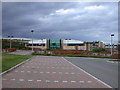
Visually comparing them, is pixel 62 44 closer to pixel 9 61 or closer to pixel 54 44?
pixel 54 44

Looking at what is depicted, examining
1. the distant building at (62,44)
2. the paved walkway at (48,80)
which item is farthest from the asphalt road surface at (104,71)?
the distant building at (62,44)

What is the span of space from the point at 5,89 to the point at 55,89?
186cm

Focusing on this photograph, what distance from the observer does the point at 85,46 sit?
79.2 meters

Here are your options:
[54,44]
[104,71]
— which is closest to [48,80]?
[104,71]

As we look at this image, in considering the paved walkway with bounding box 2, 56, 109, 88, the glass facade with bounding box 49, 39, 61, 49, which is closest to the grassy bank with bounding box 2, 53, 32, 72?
the paved walkway with bounding box 2, 56, 109, 88

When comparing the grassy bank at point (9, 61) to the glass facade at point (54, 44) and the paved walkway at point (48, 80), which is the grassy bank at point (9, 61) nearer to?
the paved walkway at point (48, 80)

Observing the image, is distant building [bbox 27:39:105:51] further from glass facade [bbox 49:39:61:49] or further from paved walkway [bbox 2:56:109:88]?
paved walkway [bbox 2:56:109:88]

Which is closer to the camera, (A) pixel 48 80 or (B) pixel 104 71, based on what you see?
(A) pixel 48 80

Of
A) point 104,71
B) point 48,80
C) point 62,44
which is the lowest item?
point 104,71

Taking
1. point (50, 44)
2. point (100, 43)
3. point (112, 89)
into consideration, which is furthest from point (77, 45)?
point (112, 89)

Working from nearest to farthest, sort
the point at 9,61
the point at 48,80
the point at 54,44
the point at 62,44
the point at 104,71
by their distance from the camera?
the point at 48,80 < the point at 104,71 < the point at 9,61 < the point at 54,44 < the point at 62,44

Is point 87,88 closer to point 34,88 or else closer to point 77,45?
point 34,88

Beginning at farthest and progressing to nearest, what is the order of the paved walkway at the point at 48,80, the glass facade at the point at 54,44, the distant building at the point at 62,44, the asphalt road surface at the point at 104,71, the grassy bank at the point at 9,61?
the glass facade at the point at 54,44, the distant building at the point at 62,44, the grassy bank at the point at 9,61, the asphalt road surface at the point at 104,71, the paved walkway at the point at 48,80

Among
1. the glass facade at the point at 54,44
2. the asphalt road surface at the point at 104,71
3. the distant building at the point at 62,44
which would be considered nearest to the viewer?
the asphalt road surface at the point at 104,71
